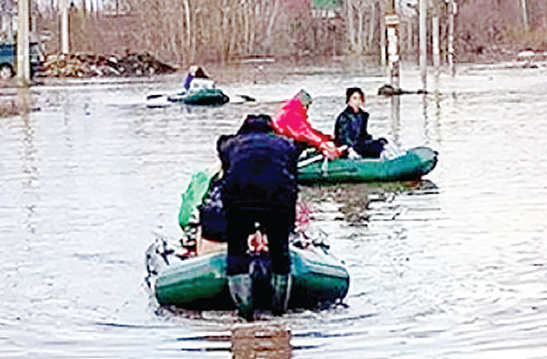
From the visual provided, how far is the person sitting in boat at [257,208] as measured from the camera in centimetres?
927

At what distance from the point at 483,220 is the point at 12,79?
149 feet

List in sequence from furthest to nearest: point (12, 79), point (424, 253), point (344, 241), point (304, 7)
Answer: point (304, 7) → point (12, 79) → point (344, 241) → point (424, 253)

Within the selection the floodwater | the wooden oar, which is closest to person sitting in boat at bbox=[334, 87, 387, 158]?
the wooden oar

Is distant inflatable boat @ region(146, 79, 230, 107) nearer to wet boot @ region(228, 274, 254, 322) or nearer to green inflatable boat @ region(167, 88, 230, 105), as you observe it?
green inflatable boat @ region(167, 88, 230, 105)

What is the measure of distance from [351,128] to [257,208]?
8.28 metres

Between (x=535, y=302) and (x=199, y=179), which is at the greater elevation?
(x=199, y=179)

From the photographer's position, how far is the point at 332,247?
41.4 ft

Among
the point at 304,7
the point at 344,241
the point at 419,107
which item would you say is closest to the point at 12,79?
the point at 419,107

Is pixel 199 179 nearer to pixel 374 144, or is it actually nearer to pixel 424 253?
pixel 424 253

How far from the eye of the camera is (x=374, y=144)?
17.8 m

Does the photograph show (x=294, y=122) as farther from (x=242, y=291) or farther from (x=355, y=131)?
(x=242, y=291)

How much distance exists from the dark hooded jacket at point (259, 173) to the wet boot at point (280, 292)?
1.51 feet

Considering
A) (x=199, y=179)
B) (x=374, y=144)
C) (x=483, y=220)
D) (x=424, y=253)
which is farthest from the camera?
(x=374, y=144)

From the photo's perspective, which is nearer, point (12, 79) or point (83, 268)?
point (83, 268)
